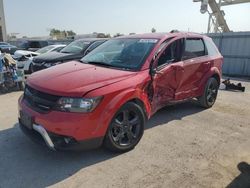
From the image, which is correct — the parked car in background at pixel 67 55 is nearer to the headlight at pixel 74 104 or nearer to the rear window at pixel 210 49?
the rear window at pixel 210 49

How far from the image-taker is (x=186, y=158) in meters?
3.97

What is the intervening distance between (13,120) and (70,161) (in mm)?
2294

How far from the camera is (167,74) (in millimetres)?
4941

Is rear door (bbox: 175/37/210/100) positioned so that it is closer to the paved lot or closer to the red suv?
the red suv

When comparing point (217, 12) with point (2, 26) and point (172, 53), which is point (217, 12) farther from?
point (2, 26)

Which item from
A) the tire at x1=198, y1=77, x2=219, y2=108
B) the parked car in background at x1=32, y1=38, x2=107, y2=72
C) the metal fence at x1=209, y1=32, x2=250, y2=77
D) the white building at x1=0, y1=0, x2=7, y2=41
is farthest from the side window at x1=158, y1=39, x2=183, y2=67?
the white building at x1=0, y1=0, x2=7, y2=41

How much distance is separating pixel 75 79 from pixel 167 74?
72.4 inches

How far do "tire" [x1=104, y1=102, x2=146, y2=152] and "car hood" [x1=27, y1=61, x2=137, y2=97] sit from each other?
0.49 meters

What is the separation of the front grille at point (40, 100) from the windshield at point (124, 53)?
132cm

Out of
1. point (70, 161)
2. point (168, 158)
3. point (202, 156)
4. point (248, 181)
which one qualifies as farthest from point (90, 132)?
point (248, 181)

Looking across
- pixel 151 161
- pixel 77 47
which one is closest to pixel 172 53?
pixel 151 161

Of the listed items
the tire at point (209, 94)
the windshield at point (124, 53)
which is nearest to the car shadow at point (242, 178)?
the windshield at point (124, 53)

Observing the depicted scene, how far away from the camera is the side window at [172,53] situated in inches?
193

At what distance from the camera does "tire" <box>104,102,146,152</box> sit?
3.86 metres
